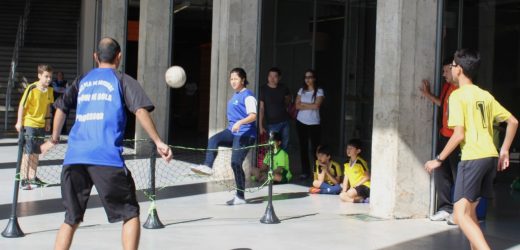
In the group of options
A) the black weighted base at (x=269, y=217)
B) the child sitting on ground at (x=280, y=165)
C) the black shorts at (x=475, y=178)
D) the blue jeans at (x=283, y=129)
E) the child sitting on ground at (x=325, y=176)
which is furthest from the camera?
the blue jeans at (x=283, y=129)

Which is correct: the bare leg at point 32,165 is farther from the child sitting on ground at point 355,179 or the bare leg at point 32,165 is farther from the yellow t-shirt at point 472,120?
the yellow t-shirt at point 472,120

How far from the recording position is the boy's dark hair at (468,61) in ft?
22.5

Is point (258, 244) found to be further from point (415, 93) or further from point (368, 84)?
point (368, 84)

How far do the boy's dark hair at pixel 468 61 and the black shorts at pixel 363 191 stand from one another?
14.9 feet

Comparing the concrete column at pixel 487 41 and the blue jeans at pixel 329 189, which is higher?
the concrete column at pixel 487 41

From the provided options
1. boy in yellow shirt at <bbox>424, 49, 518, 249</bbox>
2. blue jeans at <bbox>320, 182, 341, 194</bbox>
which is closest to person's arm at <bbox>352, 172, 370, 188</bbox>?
blue jeans at <bbox>320, 182, 341, 194</bbox>

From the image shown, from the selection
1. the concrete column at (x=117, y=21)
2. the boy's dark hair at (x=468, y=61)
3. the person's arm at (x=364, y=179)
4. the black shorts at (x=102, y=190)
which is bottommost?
the person's arm at (x=364, y=179)

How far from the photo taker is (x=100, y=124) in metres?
6.06

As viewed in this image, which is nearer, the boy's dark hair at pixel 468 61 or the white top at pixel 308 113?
the boy's dark hair at pixel 468 61

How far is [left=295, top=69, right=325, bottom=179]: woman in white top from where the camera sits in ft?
45.2

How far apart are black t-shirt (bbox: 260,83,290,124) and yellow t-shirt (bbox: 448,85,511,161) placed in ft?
22.9

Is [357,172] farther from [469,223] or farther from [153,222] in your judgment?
[469,223]

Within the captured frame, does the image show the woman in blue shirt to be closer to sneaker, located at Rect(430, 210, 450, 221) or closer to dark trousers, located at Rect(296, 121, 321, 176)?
sneaker, located at Rect(430, 210, 450, 221)

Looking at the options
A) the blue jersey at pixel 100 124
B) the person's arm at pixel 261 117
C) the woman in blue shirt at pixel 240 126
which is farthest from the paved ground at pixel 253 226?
the blue jersey at pixel 100 124
